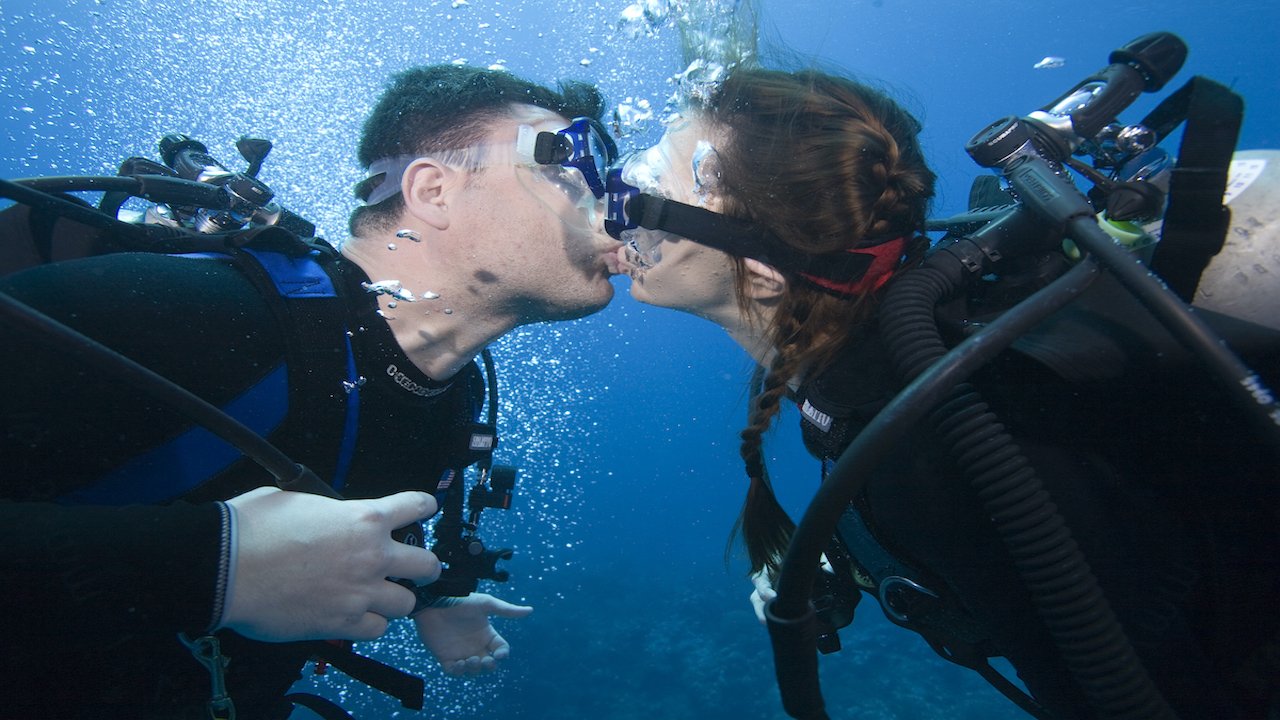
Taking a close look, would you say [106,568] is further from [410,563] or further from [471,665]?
[471,665]

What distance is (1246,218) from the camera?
1.29 meters

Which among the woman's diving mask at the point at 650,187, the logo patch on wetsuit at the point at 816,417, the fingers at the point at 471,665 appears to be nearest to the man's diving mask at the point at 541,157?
the woman's diving mask at the point at 650,187

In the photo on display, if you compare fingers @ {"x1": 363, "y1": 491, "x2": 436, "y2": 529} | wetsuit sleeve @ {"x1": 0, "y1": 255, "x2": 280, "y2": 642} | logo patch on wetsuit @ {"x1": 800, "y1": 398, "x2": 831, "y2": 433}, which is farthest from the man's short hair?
logo patch on wetsuit @ {"x1": 800, "y1": 398, "x2": 831, "y2": 433}

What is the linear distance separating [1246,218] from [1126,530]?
0.79 metres

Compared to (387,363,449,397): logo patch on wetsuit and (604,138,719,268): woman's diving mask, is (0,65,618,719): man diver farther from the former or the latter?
(604,138,719,268): woman's diving mask

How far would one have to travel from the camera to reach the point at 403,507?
1585mm

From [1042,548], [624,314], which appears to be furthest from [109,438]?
[624,314]

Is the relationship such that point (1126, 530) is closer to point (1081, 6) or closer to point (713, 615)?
point (713, 615)

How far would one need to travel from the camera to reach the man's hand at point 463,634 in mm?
3137

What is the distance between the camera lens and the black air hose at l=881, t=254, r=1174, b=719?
1073mm

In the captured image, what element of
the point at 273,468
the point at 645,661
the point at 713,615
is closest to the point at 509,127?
the point at 273,468

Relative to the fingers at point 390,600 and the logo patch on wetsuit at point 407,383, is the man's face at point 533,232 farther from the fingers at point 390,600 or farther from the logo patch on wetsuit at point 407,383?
the fingers at point 390,600

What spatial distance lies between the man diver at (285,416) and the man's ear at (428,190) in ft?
0.04

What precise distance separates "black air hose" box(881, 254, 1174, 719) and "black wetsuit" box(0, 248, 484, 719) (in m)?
1.73
